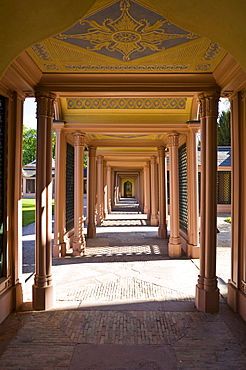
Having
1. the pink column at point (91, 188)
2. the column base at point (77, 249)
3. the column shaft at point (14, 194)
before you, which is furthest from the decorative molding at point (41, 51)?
the pink column at point (91, 188)

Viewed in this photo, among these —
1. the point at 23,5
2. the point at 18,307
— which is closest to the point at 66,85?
the point at 23,5

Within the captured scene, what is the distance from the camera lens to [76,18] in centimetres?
271

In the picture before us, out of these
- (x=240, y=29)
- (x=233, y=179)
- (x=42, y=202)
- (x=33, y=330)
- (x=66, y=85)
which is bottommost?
(x=33, y=330)

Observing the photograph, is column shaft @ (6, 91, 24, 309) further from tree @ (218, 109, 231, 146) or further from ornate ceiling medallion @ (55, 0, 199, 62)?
tree @ (218, 109, 231, 146)

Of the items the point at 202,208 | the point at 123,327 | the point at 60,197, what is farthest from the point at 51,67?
the point at 60,197

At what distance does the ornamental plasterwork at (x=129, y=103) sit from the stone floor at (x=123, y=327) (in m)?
4.65

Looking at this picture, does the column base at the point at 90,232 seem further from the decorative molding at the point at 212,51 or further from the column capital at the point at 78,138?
the decorative molding at the point at 212,51

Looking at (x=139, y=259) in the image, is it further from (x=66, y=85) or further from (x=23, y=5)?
(x=23, y=5)

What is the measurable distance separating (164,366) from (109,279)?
3.59 meters

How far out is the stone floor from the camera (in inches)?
A: 144

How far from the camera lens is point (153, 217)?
16.4 meters

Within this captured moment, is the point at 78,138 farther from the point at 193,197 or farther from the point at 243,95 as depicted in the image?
the point at 243,95

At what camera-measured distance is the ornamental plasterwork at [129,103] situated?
8133 mm

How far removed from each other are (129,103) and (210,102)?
3.37 metres
